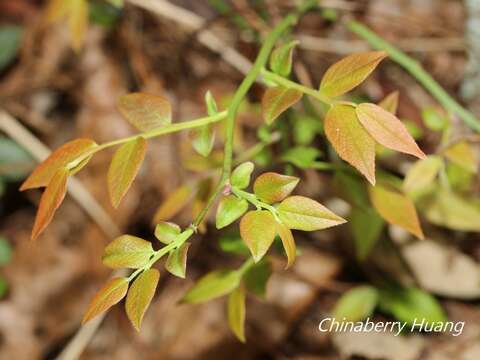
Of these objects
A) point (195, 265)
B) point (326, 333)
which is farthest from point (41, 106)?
point (326, 333)

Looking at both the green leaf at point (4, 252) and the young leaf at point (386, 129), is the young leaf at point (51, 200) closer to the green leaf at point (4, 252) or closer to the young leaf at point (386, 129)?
the young leaf at point (386, 129)

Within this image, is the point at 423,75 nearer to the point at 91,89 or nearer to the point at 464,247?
the point at 464,247

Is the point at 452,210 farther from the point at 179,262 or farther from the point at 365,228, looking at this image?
the point at 179,262

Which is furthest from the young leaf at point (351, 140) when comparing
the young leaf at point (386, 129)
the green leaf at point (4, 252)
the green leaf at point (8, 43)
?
the green leaf at point (8, 43)

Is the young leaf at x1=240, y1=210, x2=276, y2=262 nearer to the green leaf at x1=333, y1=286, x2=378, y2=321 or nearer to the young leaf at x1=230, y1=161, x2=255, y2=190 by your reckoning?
the young leaf at x1=230, y1=161, x2=255, y2=190

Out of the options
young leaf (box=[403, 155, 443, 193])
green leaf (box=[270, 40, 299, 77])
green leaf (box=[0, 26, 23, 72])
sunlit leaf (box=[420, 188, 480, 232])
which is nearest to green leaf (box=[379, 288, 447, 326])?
sunlit leaf (box=[420, 188, 480, 232])
